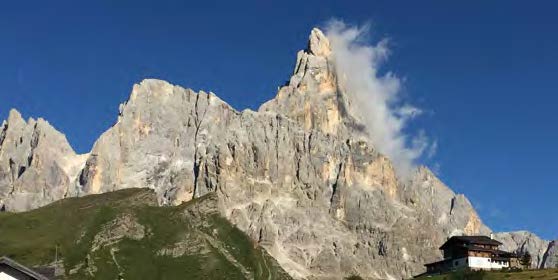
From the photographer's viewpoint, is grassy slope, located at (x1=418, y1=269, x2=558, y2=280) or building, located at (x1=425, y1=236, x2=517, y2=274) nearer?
grassy slope, located at (x1=418, y1=269, x2=558, y2=280)

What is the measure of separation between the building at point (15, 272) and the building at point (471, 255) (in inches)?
5477

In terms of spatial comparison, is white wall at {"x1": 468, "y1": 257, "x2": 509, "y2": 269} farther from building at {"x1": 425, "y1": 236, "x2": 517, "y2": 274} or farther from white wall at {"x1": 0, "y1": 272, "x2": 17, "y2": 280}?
white wall at {"x1": 0, "y1": 272, "x2": 17, "y2": 280}

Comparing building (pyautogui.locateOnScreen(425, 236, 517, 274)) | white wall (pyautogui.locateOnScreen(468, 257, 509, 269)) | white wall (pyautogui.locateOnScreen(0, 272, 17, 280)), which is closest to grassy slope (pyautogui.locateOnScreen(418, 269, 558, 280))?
white wall (pyautogui.locateOnScreen(468, 257, 509, 269))

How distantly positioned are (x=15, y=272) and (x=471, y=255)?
145 m

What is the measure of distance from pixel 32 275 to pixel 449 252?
153 meters

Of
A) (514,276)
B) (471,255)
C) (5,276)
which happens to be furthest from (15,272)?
(471,255)

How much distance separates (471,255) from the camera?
172 meters

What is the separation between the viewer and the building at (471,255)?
172250 millimetres

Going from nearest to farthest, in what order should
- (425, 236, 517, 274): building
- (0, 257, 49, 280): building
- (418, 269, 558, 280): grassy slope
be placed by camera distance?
(0, 257, 49, 280): building
(418, 269, 558, 280): grassy slope
(425, 236, 517, 274): building

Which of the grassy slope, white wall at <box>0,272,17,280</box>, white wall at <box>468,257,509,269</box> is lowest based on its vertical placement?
white wall at <box>0,272,17,280</box>

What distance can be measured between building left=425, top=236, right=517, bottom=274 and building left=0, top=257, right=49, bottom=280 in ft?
456

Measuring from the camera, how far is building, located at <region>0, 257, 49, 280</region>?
1615 inches

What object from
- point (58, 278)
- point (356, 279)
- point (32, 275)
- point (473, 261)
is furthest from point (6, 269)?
point (473, 261)

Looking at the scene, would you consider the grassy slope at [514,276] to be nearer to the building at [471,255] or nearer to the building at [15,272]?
the building at [471,255]
